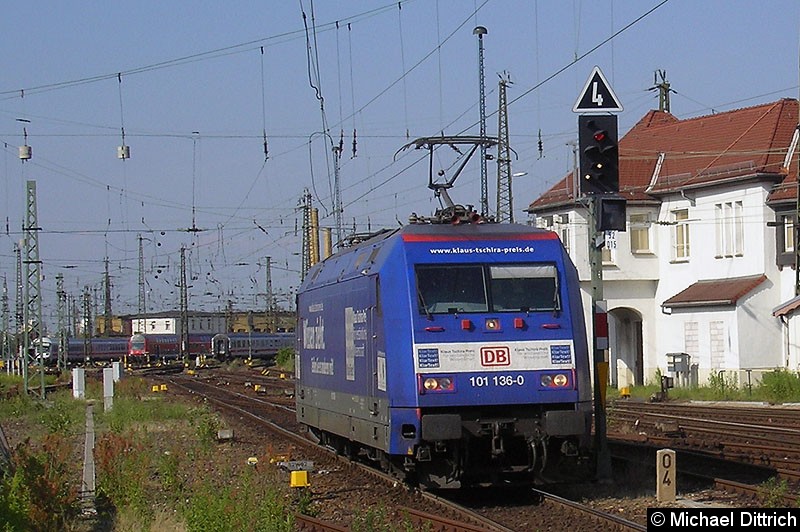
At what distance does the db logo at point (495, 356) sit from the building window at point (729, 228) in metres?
28.0

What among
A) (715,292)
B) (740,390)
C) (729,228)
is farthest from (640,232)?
(740,390)

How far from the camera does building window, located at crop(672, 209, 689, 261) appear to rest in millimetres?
42216

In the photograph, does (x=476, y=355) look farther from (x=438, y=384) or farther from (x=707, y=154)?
(x=707, y=154)

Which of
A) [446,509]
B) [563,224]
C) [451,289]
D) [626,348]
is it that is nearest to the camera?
[446,509]

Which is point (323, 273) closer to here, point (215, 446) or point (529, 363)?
point (215, 446)

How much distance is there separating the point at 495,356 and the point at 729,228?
2857 cm

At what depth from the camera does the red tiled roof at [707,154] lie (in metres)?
39.2

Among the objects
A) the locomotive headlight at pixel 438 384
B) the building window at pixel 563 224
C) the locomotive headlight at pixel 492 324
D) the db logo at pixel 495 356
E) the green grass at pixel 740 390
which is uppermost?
the building window at pixel 563 224

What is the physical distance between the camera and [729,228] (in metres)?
39.8

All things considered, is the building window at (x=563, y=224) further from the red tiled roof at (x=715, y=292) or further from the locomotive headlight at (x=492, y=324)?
the locomotive headlight at (x=492, y=324)

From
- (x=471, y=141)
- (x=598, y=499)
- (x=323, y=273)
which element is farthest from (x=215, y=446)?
(x=598, y=499)

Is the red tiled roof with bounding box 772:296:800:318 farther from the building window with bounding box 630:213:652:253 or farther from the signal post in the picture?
the signal post

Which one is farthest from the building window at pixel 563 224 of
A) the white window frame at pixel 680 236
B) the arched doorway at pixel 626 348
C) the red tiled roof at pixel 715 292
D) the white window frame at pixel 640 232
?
the red tiled roof at pixel 715 292

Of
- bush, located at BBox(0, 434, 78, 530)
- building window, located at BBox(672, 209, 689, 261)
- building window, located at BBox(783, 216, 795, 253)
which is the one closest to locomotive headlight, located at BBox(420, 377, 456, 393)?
bush, located at BBox(0, 434, 78, 530)
